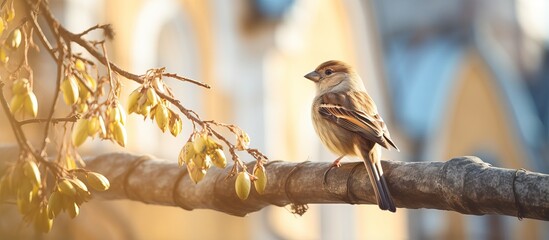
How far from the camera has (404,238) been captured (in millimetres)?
15961

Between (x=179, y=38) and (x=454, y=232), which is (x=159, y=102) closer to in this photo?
(x=179, y=38)

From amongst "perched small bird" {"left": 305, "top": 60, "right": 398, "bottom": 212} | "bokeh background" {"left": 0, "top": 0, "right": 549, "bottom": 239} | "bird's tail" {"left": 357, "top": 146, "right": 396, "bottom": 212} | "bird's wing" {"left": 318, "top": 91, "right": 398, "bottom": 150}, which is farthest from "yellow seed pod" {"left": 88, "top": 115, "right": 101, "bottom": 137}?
"bokeh background" {"left": 0, "top": 0, "right": 549, "bottom": 239}

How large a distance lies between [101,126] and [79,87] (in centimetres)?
20

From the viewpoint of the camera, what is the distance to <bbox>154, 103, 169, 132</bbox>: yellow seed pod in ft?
8.69

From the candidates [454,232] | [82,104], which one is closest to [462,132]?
[454,232]

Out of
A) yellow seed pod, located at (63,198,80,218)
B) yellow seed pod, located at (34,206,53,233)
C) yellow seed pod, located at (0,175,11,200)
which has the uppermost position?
yellow seed pod, located at (0,175,11,200)

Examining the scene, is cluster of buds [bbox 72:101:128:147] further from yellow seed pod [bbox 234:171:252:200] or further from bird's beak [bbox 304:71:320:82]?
bird's beak [bbox 304:71:320:82]

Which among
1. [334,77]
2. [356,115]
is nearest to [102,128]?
[356,115]

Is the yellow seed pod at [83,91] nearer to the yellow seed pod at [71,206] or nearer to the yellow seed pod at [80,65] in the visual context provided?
the yellow seed pod at [80,65]

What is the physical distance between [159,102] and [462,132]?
15.1 meters

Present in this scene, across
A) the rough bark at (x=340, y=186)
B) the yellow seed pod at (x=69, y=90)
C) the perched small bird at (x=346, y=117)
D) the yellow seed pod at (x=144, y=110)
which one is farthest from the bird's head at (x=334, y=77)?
the yellow seed pod at (x=69, y=90)

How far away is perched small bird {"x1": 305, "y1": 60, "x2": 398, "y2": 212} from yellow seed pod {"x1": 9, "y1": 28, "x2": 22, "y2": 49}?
118 cm

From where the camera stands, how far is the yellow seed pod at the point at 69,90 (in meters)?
2.59

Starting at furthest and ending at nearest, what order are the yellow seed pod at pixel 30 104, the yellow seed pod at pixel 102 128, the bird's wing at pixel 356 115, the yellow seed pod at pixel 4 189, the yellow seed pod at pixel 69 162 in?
1. the bird's wing at pixel 356 115
2. the yellow seed pod at pixel 69 162
3. the yellow seed pod at pixel 102 128
4. the yellow seed pod at pixel 30 104
5. the yellow seed pod at pixel 4 189
